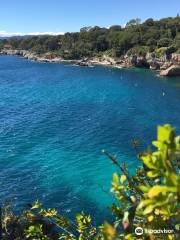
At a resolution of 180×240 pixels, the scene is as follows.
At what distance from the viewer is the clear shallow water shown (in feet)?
111

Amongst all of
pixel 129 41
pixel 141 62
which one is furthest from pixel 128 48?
pixel 141 62

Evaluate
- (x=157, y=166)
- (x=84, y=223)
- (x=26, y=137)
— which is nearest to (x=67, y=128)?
(x=26, y=137)

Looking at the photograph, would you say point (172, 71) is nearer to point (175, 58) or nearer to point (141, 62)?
point (175, 58)

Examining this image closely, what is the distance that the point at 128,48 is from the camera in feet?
509

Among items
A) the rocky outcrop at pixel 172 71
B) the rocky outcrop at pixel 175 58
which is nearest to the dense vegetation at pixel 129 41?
the rocky outcrop at pixel 175 58

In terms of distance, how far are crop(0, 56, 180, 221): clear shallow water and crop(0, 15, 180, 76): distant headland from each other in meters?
23.8

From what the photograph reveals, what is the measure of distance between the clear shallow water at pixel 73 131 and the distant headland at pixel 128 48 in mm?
23776

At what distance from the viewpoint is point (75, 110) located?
67.4 metres

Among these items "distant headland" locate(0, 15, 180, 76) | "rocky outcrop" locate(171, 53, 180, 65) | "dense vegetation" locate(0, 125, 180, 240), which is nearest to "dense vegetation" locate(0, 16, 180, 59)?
"distant headland" locate(0, 15, 180, 76)

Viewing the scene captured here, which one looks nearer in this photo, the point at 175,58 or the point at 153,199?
the point at 153,199

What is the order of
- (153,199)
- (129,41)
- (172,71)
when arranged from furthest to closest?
1. (129,41)
2. (172,71)
3. (153,199)

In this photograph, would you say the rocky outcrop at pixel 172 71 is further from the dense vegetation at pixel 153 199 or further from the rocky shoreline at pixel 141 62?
the dense vegetation at pixel 153 199

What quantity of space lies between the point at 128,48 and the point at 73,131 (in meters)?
109

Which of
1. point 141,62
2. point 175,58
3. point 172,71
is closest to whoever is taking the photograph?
point 172,71
